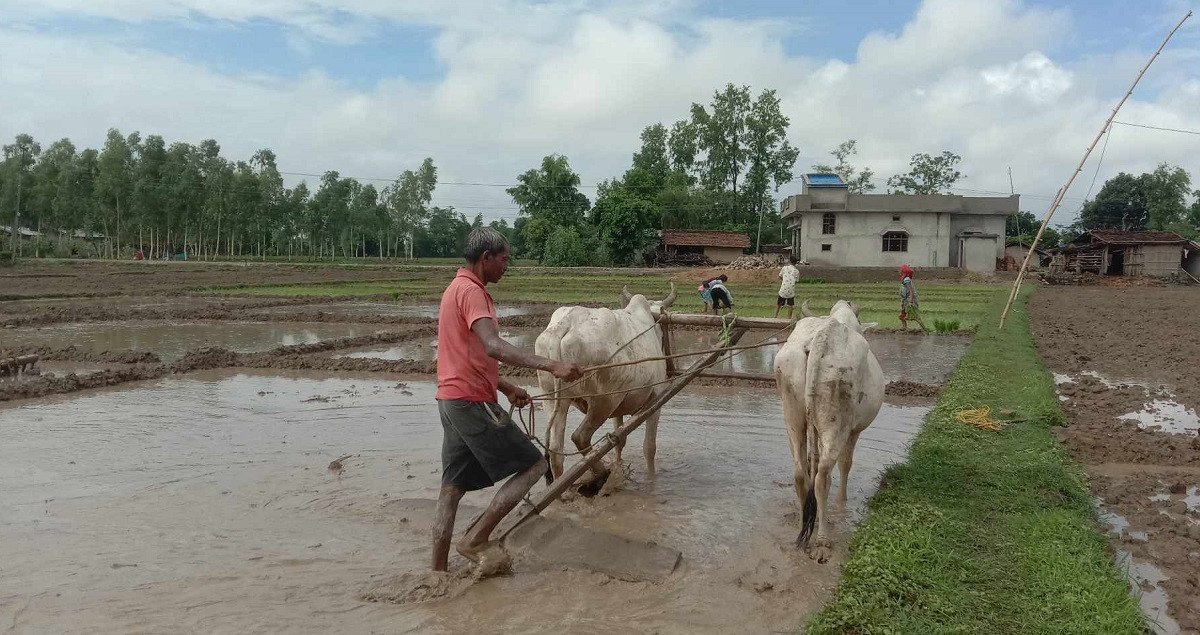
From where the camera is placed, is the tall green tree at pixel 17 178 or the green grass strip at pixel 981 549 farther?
the tall green tree at pixel 17 178

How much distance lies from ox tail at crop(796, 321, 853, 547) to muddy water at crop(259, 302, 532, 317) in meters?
18.0

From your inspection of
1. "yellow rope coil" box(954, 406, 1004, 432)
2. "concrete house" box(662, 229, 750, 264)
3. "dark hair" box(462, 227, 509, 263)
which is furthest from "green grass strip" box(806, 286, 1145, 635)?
"concrete house" box(662, 229, 750, 264)

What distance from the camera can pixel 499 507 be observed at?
4719 mm

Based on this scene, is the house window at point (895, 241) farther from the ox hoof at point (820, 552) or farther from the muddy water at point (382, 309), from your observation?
the ox hoof at point (820, 552)

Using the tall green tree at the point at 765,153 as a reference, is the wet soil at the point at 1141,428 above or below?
below

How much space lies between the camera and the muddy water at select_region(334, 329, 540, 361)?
15.5 meters

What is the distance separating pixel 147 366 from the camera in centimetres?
1344

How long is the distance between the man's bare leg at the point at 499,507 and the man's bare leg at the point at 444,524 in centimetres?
13

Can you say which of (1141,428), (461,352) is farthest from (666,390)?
(1141,428)

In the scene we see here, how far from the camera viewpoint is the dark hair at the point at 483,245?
15.4 feet

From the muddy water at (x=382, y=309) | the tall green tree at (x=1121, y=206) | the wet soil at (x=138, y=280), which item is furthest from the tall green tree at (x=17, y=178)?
the tall green tree at (x=1121, y=206)

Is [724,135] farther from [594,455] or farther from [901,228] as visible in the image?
[594,455]

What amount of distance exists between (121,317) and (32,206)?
60.7 meters

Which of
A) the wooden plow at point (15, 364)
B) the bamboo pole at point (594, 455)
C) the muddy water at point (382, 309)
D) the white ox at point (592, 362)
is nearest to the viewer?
the bamboo pole at point (594, 455)
